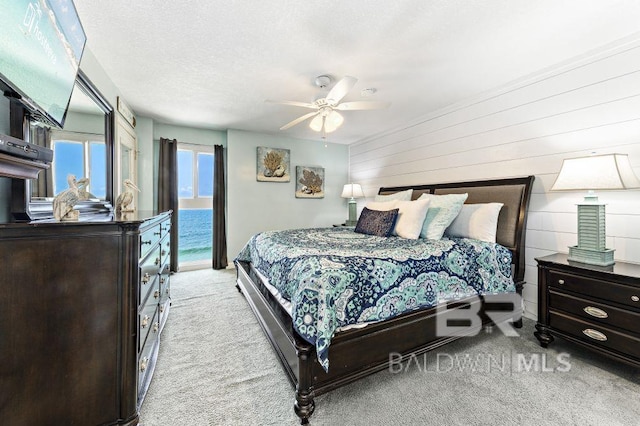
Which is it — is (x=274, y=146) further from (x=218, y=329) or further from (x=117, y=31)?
(x=218, y=329)

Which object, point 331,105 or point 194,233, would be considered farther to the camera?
point 194,233

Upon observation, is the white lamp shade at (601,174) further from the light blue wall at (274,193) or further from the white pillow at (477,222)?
the light blue wall at (274,193)

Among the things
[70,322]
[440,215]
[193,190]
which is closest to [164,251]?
[70,322]

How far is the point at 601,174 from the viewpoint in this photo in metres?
1.88

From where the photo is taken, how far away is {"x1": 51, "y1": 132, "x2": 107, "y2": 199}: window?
1649mm

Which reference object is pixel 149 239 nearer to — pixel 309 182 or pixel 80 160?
pixel 80 160

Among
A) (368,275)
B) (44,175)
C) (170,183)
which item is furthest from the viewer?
(170,183)

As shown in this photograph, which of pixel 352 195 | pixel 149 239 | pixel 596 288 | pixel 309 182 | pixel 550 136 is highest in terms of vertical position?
pixel 550 136

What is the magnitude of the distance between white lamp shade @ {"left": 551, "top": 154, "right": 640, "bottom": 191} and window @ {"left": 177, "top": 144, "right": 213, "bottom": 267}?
490 cm

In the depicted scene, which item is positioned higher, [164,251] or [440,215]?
[440,215]

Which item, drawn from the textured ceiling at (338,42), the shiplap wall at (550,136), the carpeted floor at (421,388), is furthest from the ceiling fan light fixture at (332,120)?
the carpeted floor at (421,388)
